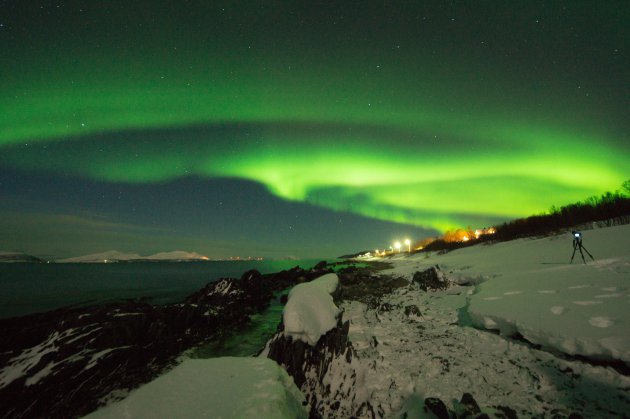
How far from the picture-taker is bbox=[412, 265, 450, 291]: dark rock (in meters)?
13.0

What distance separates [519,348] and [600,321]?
1.52 metres

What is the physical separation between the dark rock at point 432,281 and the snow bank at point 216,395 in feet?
36.0

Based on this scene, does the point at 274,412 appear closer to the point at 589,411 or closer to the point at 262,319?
the point at 589,411

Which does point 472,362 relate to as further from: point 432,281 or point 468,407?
point 432,281

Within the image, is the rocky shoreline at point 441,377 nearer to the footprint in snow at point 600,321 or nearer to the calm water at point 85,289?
the footprint in snow at point 600,321

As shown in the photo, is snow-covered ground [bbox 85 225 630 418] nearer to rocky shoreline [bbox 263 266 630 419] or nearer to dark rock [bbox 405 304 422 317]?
rocky shoreline [bbox 263 266 630 419]

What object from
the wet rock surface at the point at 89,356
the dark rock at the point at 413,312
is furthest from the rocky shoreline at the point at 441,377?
the wet rock surface at the point at 89,356

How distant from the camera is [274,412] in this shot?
3.19 m

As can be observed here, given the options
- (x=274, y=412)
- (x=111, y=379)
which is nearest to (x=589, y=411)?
(x=274, y=412)

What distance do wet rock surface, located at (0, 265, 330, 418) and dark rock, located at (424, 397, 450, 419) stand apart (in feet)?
22.8

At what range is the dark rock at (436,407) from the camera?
144 inches

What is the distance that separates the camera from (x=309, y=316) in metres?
5.81

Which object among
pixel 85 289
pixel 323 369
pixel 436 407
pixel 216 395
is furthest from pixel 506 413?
pixel 85 289

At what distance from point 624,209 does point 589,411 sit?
28899mm
